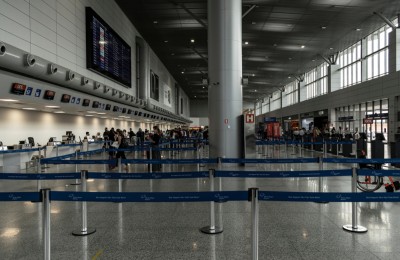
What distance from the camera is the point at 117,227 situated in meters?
5.12

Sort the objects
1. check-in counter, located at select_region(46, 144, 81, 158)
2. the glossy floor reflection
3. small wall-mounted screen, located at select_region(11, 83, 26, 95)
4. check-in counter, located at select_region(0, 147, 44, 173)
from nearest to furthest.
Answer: the glossy floor reflection, small wall-mounted screen, located at select_region(11, 83, 26, 95), check-in counter, located at select_region(0, 147, 44, 173), check-in counter, located at select_region(46, 144, 81, 158)

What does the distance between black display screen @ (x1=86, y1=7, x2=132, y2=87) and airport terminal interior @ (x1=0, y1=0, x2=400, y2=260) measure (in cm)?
10

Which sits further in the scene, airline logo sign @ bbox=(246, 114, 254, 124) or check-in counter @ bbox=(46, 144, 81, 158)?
check-in counter @ bbox=(46, 144, 81, 158)

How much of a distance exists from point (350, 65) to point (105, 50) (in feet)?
81.2

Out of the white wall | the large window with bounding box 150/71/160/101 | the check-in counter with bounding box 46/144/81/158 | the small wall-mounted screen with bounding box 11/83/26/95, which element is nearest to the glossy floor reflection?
the small wall-mounted screen with bounding box 11/83/26/95

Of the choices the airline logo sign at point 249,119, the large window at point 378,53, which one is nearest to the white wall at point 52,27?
the airline logo sign at point 249,119

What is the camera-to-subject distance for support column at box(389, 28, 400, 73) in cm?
2169

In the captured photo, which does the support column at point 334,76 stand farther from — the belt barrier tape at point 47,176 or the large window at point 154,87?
the belt barrier tape at point 47,176

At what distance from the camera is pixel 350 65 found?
31.2 metres

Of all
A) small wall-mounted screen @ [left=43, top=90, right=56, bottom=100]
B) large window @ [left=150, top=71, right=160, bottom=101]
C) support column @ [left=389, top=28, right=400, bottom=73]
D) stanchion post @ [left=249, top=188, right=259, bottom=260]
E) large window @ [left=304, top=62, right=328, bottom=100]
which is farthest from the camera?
large window @ [left=304, top=62, right=328, bottom=100]

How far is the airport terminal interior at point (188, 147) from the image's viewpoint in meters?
4.23

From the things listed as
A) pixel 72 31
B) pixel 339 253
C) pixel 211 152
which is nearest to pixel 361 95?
pixel 211 152

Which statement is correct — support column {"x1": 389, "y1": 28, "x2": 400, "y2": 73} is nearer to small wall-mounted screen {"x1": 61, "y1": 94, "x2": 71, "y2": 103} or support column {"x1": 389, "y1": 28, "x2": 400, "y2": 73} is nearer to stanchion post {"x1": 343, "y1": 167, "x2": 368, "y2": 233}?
stanchion post {"x1": 343, "y1": 167, "x2": 368, "y2": 233}

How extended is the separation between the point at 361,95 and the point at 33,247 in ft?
95.7
